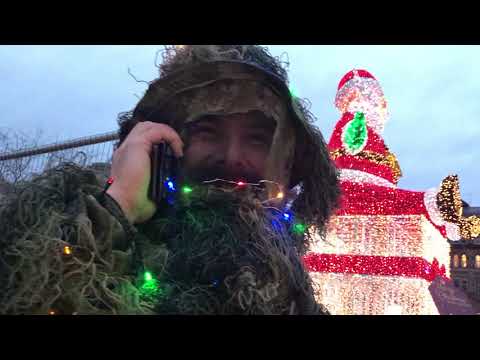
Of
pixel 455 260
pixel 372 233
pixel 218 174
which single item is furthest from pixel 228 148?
pixel 455 260

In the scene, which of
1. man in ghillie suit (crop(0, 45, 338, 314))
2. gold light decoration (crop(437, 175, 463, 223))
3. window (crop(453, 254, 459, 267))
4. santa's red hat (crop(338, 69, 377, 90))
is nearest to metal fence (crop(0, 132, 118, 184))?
man in ghillie suit (crop(0, 45, 338, 314))

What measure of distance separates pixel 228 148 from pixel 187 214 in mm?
159

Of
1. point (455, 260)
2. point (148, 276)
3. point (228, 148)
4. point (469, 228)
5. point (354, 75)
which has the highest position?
point (455, 260)

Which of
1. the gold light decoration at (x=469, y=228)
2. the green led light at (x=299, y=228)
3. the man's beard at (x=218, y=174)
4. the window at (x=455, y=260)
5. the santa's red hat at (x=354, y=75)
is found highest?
the window at (x=455, y=260)

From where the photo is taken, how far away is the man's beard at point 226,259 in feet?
3.07

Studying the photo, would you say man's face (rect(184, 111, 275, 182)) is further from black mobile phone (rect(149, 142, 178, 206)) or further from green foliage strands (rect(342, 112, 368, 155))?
green foliage strands (rect(342, 112, 368, 155))

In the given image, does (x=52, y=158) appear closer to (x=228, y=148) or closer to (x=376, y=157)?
(x=228, y=148)

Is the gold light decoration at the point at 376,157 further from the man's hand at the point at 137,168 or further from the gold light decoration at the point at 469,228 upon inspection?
the man's hand at the point at 137,168

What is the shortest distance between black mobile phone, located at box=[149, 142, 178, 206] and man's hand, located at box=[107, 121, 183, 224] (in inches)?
0.5

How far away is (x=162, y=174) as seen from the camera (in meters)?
1.02

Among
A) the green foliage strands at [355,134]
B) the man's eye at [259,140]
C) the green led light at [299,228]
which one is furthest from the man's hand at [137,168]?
the green foliage strands at [355,134]

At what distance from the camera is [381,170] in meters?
4.00

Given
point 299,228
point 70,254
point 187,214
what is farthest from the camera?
point 299,228

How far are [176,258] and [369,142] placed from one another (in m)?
3.23
